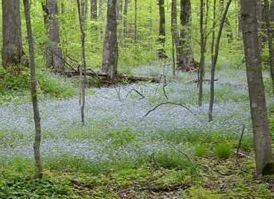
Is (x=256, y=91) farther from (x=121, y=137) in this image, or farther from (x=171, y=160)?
(x=121, y=137)

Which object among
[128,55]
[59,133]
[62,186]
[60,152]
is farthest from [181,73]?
[62,186]

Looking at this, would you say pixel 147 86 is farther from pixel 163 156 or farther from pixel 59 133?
pixel 163 156

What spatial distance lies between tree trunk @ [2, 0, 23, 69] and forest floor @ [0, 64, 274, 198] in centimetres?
338

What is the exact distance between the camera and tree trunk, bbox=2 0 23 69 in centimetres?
1725

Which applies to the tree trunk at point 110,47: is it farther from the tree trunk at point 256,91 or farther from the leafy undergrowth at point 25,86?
the tree trunk at point 256,91

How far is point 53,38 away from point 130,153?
14413 millimetres

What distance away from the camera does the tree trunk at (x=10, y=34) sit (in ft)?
56.6

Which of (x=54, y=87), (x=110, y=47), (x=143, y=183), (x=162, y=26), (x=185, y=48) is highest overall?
(x=162, y=26)

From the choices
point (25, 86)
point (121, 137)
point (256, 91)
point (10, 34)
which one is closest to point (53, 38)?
point (10, 34)

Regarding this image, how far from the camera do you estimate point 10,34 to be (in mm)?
17328

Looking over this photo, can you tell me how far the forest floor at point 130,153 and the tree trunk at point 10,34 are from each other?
3.38 metres

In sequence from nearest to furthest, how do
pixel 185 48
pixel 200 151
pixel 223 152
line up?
1. pixel 200 151
2. pixel 223 152
3. pixel 185 48

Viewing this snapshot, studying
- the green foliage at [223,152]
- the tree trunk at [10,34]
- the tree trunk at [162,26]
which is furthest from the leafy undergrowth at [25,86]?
the tree trunk at [162,26]

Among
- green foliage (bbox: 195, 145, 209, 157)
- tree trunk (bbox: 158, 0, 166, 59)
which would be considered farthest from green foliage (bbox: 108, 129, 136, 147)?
tree trunk (bbox: 158, 0, 166, 59)
